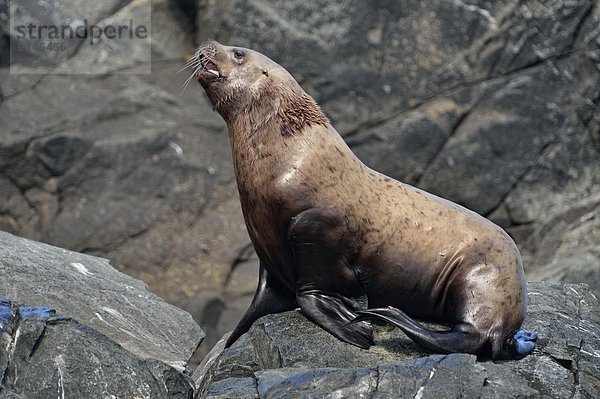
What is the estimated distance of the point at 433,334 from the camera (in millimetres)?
6195

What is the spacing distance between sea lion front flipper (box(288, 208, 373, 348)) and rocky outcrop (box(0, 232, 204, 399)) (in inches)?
36.6

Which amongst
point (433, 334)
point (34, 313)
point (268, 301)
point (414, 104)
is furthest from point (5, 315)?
point (414, 104)

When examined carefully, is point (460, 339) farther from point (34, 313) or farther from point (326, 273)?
point (34, 313)

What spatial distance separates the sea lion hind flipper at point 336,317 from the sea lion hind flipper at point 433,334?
0.09m

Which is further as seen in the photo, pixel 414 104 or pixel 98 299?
pixel 414 104

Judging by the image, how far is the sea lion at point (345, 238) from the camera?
6.45 meters

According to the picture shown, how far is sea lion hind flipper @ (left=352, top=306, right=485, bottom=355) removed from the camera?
20.1 ft

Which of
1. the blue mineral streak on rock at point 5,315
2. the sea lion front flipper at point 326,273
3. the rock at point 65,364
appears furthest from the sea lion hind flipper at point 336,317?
the blue mineral streak on rock at point 5,315

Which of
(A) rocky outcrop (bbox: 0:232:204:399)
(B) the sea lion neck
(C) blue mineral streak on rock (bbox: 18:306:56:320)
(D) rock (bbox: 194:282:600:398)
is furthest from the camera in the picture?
(B) the sea lion neck

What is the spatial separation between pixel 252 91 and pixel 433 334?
1.99m

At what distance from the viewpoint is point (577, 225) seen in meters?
13.0

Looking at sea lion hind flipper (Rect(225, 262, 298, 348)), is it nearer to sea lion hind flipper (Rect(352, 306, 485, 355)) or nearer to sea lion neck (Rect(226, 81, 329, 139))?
sea lion hind flipper (Rect(352, 306, 485, 355))

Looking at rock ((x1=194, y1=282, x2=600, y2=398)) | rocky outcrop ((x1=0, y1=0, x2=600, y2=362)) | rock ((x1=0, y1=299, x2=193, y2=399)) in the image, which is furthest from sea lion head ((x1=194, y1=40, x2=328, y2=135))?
rocky outcrop ((x1=0, y1=0, x2=600, y2=362))

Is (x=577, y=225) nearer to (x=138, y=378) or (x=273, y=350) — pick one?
(x=273, y=350)
